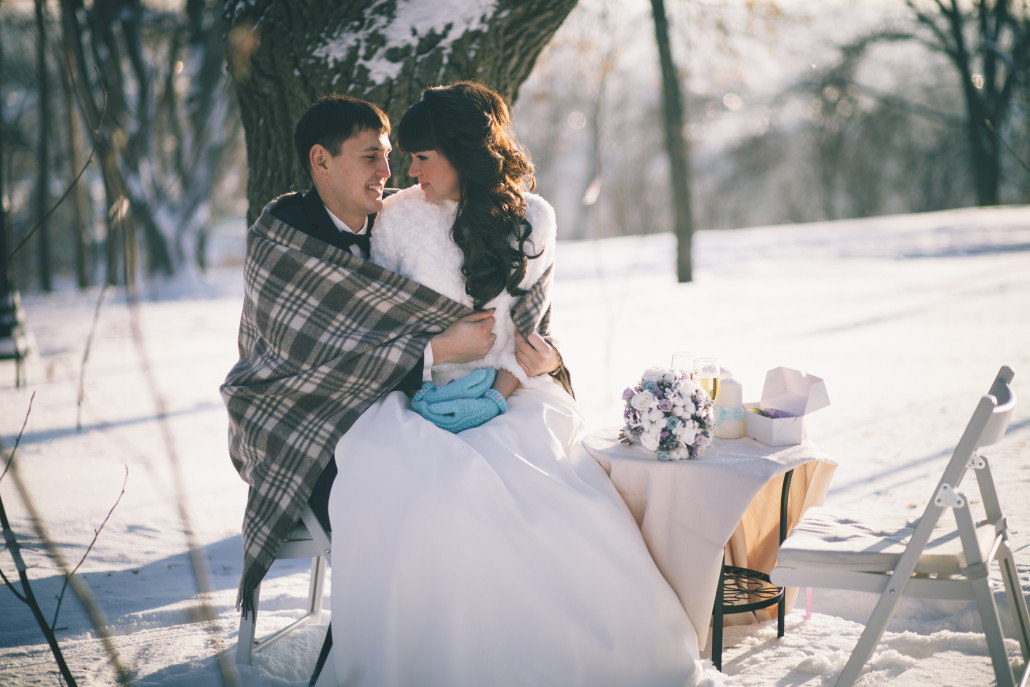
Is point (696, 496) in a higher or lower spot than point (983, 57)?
lower

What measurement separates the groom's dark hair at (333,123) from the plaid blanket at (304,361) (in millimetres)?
335

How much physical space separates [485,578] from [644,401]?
2.66ft

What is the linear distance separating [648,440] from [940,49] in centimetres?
2448

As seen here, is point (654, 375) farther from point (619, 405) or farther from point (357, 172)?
point (619, 405)

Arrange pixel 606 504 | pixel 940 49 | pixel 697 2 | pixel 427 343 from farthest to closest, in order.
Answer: pixel 940 49, pixel 697 2, pixel 427 343, pixel 606 504

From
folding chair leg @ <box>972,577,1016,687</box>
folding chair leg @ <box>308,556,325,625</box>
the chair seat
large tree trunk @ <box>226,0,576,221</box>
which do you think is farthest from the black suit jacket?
folding chair leg @ <box>972,577,1016,687</box>

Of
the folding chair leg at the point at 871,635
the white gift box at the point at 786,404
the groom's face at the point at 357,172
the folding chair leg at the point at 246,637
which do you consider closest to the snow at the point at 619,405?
the folding chair leg at the point at 246,637

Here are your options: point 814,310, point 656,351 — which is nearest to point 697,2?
point 814,310

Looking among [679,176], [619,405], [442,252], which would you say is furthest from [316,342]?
[679,176]

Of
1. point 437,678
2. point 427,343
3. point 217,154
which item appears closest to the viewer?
point 437,678

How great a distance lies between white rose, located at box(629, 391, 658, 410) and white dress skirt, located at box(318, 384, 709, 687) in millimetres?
325

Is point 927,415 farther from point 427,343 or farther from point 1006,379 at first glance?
point 427,343

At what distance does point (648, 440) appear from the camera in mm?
2719

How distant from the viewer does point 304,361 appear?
2.83 metres
